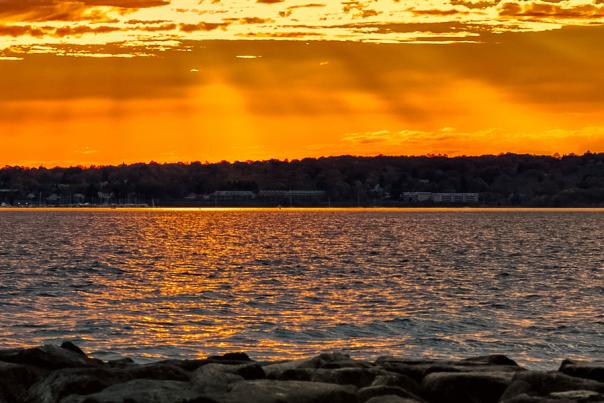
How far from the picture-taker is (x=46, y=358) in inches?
756

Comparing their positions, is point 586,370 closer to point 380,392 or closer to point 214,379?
point 380,392

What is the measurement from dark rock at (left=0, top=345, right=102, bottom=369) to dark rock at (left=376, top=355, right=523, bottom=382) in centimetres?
571

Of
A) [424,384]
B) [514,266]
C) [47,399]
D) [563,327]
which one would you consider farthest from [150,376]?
[514,266]

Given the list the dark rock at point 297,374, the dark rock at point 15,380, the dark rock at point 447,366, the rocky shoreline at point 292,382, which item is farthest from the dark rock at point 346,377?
the dark rock at point 15,380

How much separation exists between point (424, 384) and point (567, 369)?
9.95 ft

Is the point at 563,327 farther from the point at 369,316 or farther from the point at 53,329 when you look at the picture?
the point at 53,329

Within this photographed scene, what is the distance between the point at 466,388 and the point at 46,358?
755 cm

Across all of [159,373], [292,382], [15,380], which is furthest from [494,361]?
[15,380]

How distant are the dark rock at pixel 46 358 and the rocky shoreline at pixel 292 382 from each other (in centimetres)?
2

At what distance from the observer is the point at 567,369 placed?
19.1m

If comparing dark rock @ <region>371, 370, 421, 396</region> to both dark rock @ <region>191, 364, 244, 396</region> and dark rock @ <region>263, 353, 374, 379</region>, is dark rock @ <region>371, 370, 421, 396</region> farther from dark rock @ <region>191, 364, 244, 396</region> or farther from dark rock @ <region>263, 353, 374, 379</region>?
dark rock @ <region>191, 364, 244, 396</region>

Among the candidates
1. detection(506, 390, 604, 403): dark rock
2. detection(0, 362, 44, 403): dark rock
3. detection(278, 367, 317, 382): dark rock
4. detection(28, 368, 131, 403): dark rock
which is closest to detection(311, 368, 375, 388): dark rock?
detection(278, 367, 317, 382): dark rock

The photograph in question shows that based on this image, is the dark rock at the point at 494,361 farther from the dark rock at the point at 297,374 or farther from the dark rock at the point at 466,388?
the dark rock at the point at 297,374

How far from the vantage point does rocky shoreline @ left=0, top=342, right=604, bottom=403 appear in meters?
15.7
